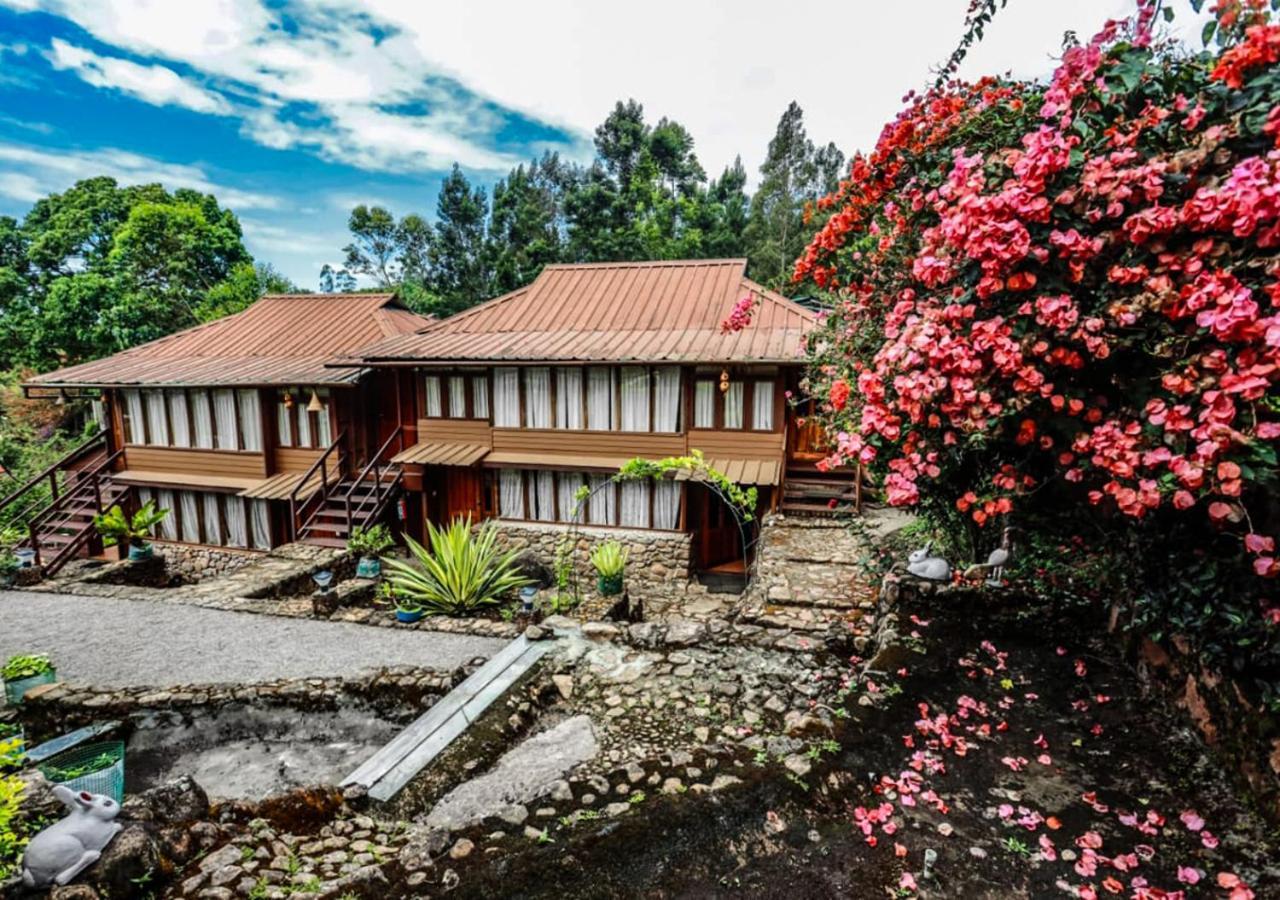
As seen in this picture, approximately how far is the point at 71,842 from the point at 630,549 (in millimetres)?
9254

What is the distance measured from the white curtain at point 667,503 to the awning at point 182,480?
31.2 ft

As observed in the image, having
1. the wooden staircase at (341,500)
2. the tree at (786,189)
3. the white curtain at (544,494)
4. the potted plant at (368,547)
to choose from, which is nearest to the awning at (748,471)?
the white curtain at (544,494)

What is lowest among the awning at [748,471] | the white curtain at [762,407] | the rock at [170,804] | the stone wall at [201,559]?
the stone wall at [201,559]

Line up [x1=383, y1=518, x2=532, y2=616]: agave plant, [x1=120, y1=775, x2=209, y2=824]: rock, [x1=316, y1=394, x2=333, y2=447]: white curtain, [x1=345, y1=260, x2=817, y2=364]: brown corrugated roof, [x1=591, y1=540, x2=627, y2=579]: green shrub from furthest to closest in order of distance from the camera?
[x1=316, y1=394, x2=333, y2=447]: white curtain < [x1=345, y1=260, x2=817, y2=364]: brown corrugated roof < [x1=591, y1=540, x2=627, y2=579]: green shrub < [x1=383, y1=518, x2=532, y2=616]: agave plant < [x1=120, y1=775, x2=209, y2=824]: rock

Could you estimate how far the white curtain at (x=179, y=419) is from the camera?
13.8 metres

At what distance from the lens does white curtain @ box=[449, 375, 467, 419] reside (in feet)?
40.8

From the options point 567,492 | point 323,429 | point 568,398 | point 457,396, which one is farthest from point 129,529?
point 568,398

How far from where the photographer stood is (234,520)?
1390 cm

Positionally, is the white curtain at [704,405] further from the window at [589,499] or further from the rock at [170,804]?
the rock at [170,804]

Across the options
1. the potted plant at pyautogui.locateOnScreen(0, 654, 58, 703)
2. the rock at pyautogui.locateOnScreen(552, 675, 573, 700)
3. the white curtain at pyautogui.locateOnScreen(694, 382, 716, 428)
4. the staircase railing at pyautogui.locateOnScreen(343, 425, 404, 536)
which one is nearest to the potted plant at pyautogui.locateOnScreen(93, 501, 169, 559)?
the staircase railing at pyautogui.locateOnScreen(343, 425, 404, 536)

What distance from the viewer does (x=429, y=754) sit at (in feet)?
14.4

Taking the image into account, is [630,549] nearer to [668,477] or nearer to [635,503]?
[635,503]

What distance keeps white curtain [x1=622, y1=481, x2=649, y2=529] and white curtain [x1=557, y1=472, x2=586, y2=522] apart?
1006 millimetres

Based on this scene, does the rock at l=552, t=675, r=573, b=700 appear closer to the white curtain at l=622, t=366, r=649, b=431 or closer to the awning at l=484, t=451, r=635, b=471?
the awning at l=484, t=451, r=635, b=471
